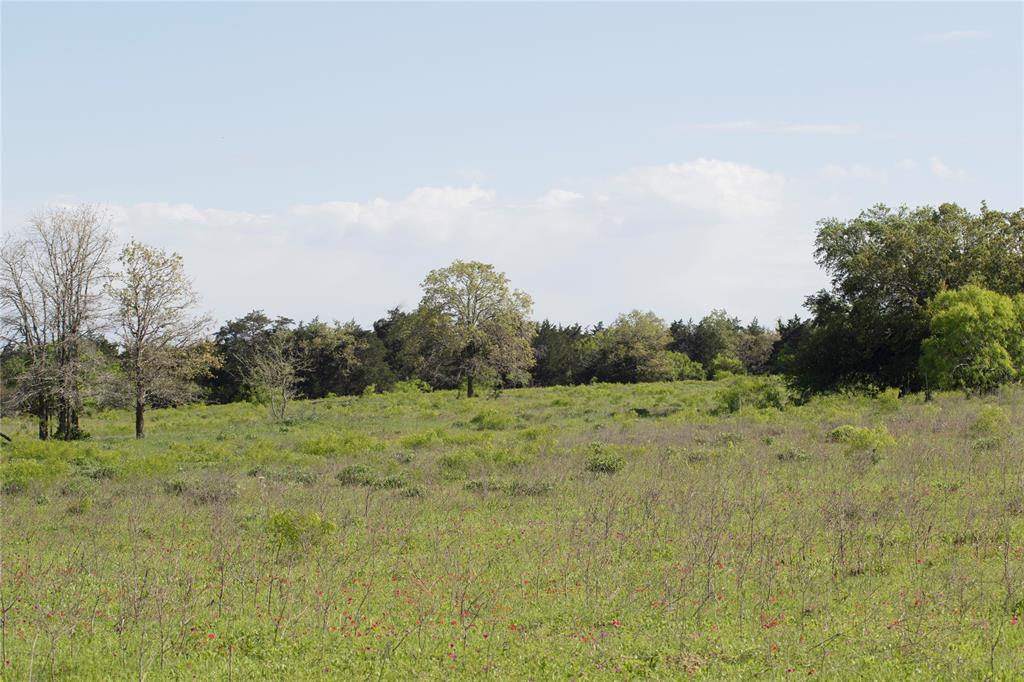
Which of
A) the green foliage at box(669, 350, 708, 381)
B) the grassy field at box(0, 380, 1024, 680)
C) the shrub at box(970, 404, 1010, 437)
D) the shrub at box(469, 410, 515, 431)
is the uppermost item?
the green foliage at box(669, 350, 708, 381)

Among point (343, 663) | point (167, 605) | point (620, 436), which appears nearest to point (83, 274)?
point (620, 436)

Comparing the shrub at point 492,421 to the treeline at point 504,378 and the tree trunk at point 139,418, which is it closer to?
the tree trunk at point 139,418

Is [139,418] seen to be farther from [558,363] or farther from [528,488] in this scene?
[558,363]

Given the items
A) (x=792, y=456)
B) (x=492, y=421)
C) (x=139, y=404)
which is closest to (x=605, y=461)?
(x=792, y=456)

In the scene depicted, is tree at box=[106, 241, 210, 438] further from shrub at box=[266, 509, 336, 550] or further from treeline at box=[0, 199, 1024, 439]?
shrub at box=[266, 509, 336, 550]

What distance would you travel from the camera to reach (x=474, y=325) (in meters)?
47.7

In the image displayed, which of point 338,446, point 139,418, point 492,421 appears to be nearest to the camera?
point 338,446

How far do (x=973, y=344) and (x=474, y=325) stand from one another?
2622cm

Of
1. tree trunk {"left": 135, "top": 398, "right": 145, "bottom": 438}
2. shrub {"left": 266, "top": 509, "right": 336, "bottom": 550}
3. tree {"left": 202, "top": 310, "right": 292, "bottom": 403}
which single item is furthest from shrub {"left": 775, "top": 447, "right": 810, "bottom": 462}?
tree {"left": 202, "top": 310, "right": 292, "bottom": 403}

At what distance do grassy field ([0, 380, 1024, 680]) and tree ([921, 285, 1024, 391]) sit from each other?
9.24 meters

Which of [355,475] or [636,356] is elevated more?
[636,356]

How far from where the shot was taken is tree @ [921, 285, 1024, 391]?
28.4m

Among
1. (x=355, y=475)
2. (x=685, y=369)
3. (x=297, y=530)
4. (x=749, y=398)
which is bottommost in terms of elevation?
(x=355, y=475)

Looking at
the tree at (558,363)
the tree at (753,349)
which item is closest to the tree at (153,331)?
the tree at (558,363)
